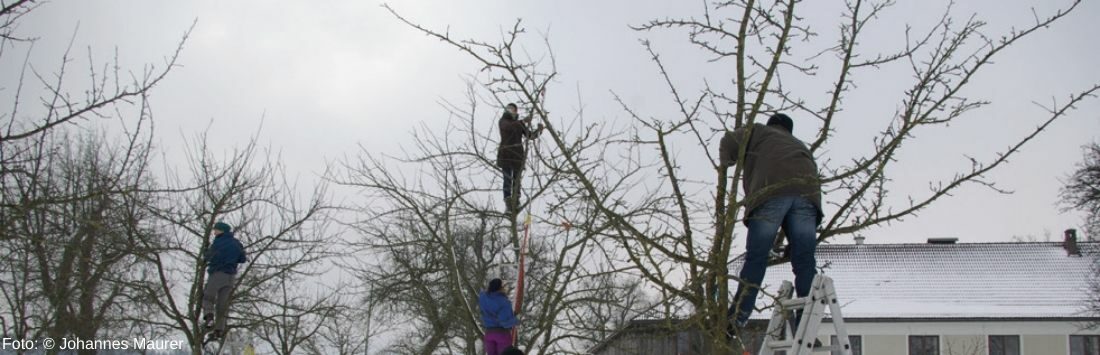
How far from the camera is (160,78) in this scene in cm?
683

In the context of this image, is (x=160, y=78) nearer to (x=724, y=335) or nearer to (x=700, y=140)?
(x=700, y=140)

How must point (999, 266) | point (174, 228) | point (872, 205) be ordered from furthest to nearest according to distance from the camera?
point (999, 266), point (174, 228), point (872, 205)

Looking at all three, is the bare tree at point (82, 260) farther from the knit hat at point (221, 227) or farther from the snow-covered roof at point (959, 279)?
the snow-covered roof at point (959, 279)

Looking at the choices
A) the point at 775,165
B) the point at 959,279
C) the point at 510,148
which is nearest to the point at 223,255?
the point at 510,148

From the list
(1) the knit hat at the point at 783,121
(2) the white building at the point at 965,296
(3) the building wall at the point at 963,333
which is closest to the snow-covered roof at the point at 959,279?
(2) the white building at the point at 965,296

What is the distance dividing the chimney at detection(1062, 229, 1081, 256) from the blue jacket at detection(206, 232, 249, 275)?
47.7m

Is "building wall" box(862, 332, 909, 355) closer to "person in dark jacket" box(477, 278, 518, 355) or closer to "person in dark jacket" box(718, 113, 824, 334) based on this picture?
"person in dark jacket" box(477, 278, 518, 355)

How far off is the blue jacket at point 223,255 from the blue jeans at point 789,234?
6744 millimetres

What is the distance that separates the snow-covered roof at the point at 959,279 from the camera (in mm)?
45688

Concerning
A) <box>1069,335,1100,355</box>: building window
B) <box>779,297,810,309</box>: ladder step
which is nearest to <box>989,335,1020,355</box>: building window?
<box>1069,335,1100,355</box>: building window

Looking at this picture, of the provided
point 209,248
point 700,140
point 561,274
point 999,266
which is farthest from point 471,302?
point 999,266

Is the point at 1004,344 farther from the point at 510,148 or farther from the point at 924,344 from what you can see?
the point at 510,148

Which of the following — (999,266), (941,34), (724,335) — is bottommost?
(724,335)

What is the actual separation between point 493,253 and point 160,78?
6484 mm
